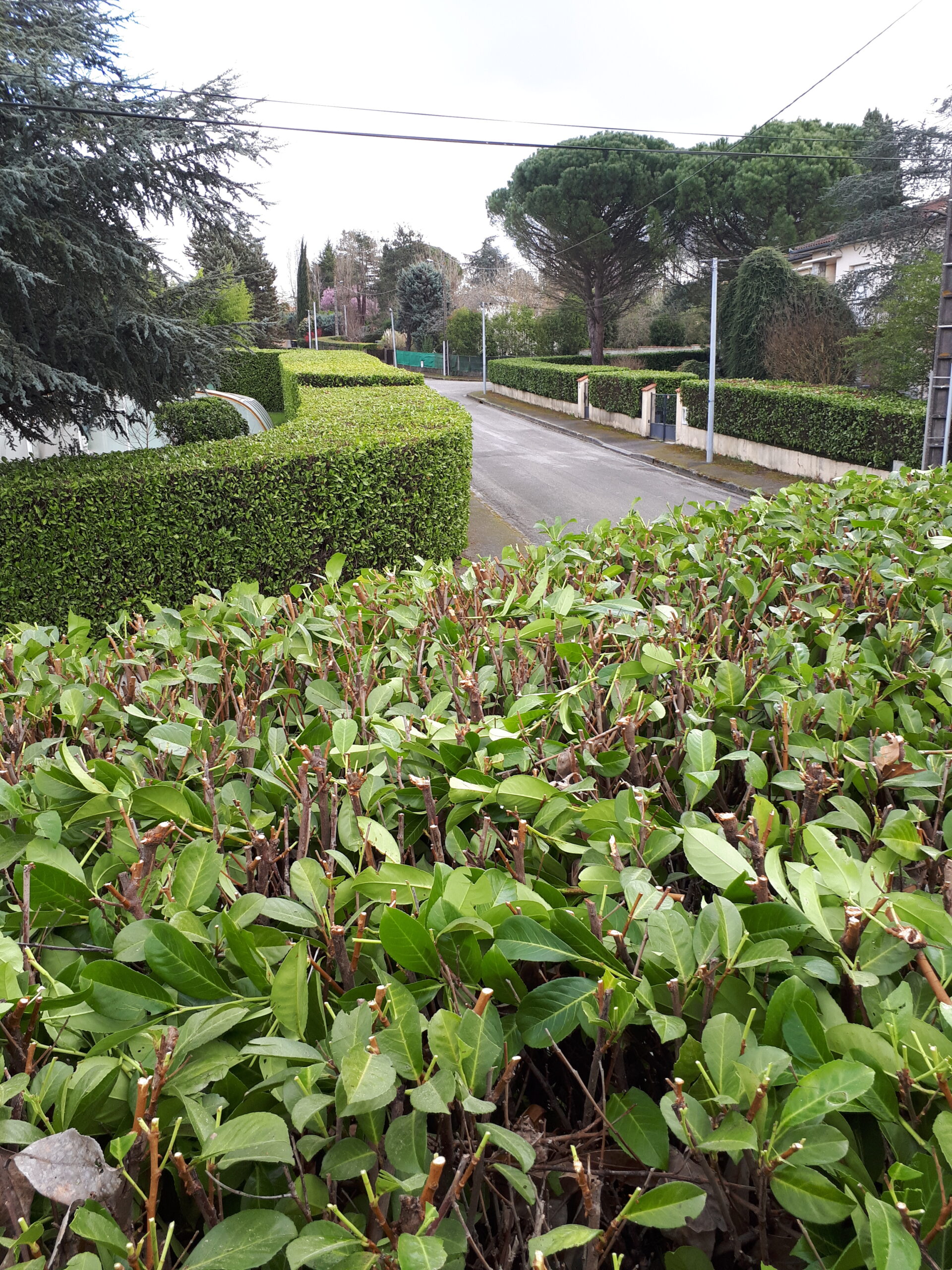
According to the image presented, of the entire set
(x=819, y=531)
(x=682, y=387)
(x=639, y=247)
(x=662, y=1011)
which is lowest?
(x=662, y=1011)

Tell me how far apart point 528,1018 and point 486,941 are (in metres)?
0.13

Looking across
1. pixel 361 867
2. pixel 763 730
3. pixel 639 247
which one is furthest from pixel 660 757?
pixel 639 247

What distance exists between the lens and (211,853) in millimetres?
Answer: 1000

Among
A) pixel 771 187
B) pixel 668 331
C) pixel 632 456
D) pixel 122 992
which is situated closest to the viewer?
pixel 122 992

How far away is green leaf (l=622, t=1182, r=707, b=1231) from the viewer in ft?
2.13

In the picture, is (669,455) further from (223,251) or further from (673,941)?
(673,941)

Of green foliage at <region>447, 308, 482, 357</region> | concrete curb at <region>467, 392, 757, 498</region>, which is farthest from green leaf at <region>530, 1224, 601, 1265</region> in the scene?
green foliage at <region>447, 308, 482, 357</region>

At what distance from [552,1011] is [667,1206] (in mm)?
188

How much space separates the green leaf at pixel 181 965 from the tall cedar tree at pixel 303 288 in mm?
63404

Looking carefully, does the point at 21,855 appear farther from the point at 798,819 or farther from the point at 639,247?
the point at 639,247

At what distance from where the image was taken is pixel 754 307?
76.1ft

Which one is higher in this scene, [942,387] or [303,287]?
[303,287]

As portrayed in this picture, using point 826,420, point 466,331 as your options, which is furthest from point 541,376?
point 466,331

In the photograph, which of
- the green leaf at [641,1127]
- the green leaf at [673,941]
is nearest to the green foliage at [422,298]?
the green leaf at [673,941]
